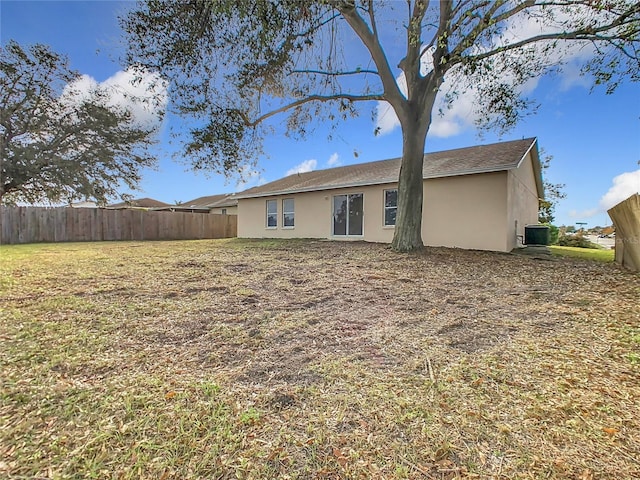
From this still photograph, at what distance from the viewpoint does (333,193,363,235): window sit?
12.8 m

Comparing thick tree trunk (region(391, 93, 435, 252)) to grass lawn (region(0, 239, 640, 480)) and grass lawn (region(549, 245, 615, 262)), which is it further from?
grass lawn (region(549, 245, 615, 262))

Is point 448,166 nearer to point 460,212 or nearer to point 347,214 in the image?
point 460,212

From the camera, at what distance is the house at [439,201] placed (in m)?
9.73

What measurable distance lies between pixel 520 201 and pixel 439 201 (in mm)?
3080

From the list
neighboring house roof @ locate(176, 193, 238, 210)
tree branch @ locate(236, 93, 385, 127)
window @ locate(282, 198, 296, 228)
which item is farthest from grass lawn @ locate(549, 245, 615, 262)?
neighboring house roof @ locate(176, 193, 238, 210)

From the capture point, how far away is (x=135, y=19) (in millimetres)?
6902

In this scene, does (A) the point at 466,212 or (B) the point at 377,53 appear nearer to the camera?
(B) the point at 377,53

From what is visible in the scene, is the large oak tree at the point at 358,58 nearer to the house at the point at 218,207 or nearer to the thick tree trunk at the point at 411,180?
the thick tree trunk at the point at 411,180

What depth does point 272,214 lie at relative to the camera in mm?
16438

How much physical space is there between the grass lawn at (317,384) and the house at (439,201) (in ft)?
18.1

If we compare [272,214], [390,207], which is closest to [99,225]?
[272,214]

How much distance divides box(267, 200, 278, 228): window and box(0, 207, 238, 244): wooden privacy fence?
6675 millimetres

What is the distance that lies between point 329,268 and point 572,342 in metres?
4.39

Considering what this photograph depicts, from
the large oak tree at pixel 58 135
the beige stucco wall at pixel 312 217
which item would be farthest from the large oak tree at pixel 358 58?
the large oak tree at pixel 58 135
